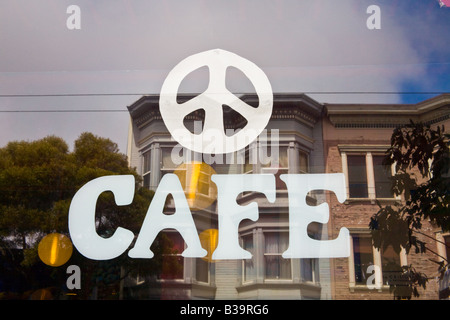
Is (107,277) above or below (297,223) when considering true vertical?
below

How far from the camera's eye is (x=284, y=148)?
9.47 ft

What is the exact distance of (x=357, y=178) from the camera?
2846 millimetres

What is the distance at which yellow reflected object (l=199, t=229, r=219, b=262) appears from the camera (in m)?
2.77

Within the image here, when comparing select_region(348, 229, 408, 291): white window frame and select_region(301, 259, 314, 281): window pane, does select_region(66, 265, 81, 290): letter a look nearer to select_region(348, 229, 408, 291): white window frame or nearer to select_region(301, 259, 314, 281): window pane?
select_region(301, 259, 314, 281): window pane

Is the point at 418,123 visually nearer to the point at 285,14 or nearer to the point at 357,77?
the point at 357,77

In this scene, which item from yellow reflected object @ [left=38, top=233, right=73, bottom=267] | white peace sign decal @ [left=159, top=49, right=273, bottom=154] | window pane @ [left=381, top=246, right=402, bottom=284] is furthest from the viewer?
white peace sign decal @ [left=159, top=49, right=273, bottom=154]

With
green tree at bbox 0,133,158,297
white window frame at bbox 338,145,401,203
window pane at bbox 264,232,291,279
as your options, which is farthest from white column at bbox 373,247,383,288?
green tree at bbox 0,133,158,297

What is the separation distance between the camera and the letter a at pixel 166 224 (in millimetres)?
2779

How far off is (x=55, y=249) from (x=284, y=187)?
1.34m

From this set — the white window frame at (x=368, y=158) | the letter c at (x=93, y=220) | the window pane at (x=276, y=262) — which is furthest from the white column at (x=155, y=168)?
the white window frame at (x=368, y=158)

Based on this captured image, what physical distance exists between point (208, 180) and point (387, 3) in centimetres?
154

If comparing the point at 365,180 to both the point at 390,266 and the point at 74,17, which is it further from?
the point at 74,17

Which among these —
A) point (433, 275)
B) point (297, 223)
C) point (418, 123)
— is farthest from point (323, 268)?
point (418, 123)

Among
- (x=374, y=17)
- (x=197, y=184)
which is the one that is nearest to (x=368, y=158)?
(x=374, y=17)
